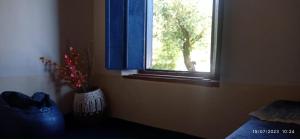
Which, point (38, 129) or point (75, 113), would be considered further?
point (75, 113)

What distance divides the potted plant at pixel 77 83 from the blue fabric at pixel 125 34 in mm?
387

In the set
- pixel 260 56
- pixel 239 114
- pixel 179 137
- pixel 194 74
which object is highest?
pixel 260 56

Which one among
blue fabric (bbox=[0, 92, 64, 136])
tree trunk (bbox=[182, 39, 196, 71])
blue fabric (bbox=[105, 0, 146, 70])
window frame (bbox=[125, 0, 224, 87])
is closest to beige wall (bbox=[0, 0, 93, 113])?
blue fabric (bbox=[0, 92, 64, 136])

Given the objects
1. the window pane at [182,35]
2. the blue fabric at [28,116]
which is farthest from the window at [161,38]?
the blue fabric at [28,116]

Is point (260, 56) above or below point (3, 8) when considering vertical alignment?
below

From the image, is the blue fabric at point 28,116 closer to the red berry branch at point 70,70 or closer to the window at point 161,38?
the red berry branch at point 70,70

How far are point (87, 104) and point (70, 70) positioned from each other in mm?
442

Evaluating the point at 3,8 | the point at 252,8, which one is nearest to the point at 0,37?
the point at 3,8

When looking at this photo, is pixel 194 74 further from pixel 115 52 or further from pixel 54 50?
pixel 54 50

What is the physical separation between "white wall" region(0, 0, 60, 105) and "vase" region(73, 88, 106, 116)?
1.08 feet

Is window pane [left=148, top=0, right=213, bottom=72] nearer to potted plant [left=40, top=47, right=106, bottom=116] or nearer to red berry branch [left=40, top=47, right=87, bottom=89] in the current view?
potted plant [left=40, top=47, right=106, bottom=116]

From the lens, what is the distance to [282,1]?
2174mm

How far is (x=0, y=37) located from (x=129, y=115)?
5.30 ft

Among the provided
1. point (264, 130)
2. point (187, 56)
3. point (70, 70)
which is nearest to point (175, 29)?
point (187, 56)
